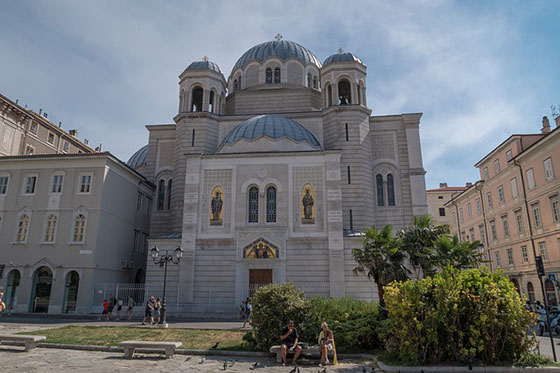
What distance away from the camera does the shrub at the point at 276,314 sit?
11.8m

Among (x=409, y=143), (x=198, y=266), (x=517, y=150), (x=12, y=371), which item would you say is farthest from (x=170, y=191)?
(x=517, y=150)

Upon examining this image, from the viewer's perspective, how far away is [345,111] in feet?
95.0

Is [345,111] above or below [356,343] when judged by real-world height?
above

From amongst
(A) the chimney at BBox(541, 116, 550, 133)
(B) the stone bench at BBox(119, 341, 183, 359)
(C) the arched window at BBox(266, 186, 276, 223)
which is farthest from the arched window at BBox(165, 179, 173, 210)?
(A) the chimney at BBox(541, 116, 550, 133)

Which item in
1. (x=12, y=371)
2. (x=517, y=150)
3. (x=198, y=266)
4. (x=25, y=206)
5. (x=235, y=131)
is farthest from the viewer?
(x=517, y=150)

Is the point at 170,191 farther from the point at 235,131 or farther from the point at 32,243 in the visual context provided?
the point at 32,243

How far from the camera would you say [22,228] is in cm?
2561

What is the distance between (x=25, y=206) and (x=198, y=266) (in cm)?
1237

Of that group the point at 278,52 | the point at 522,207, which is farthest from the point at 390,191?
the point at 278,52

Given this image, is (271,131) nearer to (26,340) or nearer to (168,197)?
(168,197)

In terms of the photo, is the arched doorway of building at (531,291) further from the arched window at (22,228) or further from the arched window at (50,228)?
the arched window at (22,228)

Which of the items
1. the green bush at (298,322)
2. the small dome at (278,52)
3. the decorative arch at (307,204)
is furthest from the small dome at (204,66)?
the green bush at (298,322)

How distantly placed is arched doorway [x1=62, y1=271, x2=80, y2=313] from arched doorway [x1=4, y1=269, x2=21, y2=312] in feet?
10.5

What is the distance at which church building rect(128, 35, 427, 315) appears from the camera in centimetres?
2344
